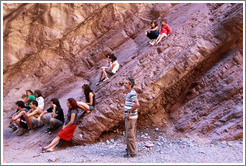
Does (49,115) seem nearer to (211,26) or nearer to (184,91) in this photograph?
(184,91)

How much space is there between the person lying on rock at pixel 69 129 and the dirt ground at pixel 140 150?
0.19 m

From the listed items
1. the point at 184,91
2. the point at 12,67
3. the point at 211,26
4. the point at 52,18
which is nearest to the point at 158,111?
the point at 184,91

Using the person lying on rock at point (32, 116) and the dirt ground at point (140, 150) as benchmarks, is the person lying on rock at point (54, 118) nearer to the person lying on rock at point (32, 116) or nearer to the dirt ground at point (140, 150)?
the dirt ground at point (140, 150)

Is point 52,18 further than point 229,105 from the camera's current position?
Yes

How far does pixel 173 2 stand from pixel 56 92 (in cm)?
687

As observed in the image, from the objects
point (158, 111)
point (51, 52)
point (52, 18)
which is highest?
point (52, 18)

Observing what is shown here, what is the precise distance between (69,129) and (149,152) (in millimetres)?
2224

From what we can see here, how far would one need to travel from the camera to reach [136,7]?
11359 millimetres

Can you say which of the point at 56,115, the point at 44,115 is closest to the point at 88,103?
the point at 56,115

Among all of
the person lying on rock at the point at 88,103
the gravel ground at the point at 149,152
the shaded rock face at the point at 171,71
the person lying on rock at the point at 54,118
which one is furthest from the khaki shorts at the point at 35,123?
the person lying on rock at the point at 88,103

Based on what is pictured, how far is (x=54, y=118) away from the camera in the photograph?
22.6 ft

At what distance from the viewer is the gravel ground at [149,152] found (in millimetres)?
4934

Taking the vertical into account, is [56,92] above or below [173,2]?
below

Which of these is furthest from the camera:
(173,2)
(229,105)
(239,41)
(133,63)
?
(173,2)
